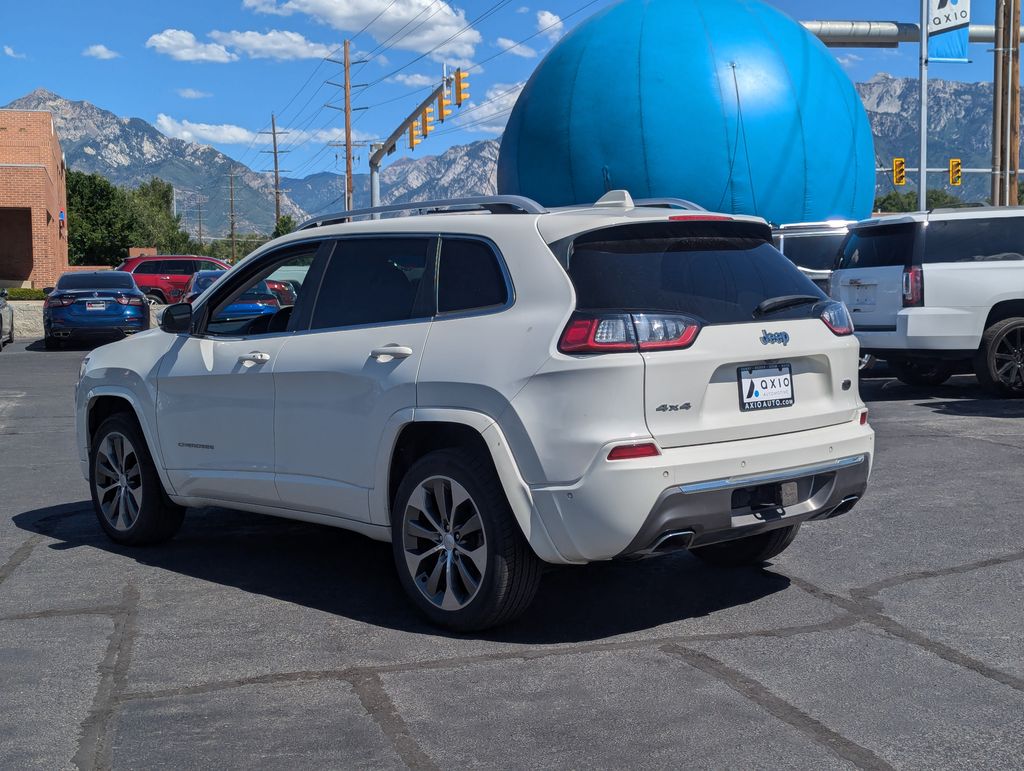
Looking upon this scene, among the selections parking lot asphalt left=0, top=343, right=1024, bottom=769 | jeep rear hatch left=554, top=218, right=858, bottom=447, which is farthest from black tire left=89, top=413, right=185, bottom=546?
jeep rear hatch left=554, top=218, right=858, bottom=447

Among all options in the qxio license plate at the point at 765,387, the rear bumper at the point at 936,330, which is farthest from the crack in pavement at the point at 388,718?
the rear bumper at the point at 936,330

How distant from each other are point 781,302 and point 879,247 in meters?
8.75

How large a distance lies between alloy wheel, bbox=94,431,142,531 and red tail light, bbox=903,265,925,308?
8902 millimetres

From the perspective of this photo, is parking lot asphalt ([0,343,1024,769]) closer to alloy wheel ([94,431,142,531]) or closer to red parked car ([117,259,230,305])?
alloy wheel ([94,431,142,531])

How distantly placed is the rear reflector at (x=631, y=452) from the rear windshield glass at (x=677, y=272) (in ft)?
Answer: 1.89

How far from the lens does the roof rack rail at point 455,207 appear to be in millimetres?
5285

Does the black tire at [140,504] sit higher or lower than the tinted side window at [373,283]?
lower

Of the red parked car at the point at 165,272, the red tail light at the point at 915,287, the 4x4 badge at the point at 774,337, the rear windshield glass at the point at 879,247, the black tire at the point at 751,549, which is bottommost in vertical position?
the black tire at the point at 751,549

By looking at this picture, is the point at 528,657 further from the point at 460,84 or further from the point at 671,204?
the point at 460,84

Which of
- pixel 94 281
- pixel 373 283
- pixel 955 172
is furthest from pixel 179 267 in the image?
pixel 373 283

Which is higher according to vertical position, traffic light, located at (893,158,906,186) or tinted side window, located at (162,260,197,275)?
traffic light, located at (893,158,906,186)

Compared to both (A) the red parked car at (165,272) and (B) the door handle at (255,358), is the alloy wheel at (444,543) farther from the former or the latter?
(A) the red parked car at (165,272)

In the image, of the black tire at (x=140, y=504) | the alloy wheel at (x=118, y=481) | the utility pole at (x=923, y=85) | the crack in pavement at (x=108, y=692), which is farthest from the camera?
the utility pole at (x=923, y=85)

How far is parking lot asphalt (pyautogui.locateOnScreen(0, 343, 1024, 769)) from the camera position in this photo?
3.81 meters
